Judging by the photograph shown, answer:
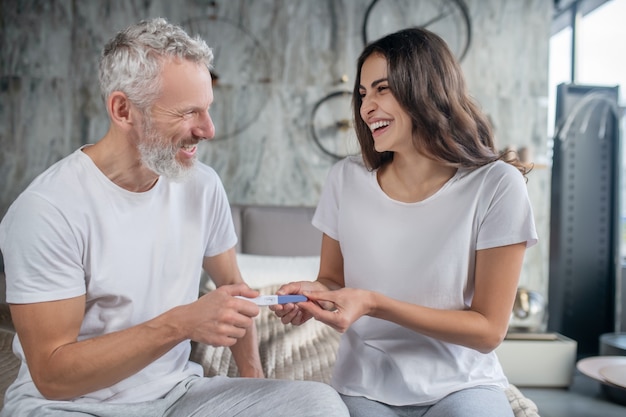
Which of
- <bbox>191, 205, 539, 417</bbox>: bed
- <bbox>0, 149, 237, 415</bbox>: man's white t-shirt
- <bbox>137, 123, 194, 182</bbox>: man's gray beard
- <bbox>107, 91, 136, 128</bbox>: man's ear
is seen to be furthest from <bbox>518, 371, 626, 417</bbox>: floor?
<bbox>107, 91, 136, 128</bbox>: man's ear

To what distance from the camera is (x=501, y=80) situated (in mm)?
3822

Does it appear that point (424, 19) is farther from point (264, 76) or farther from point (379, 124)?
point (379, 124)

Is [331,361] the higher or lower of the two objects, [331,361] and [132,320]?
the lower

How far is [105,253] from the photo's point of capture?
129 centimetres

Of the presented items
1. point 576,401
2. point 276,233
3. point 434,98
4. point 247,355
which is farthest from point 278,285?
point 576,401

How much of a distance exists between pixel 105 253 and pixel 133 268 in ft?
0.23

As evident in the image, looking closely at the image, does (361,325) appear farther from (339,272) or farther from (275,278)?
(275,278)

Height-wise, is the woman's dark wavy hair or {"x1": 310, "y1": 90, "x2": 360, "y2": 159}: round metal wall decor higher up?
{"x1": 310, "y1": 90, "x2": 360, "y2": 159}: round metal wall decor

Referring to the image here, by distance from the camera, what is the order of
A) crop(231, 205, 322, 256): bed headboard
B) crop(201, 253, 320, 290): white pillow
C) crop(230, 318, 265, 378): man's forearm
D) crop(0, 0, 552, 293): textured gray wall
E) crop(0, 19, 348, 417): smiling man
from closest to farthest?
crop(0, 19, 348, 417): smiling man < crop(230, 318, 265, 378): man's forearm < crop(201, 253, 320, 290): white pillow < crop(231, 205, 322, 256): bed headboard < crop(0, 0, 552, 293): textured gray wall

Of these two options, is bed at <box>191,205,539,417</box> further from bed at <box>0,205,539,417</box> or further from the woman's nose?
the woman's nose

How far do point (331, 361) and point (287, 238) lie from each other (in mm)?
1434

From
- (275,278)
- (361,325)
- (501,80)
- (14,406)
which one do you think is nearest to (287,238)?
(275,278)

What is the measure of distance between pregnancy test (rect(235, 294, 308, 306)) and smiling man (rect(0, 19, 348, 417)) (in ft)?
0.08

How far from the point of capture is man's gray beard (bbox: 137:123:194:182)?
1.36 metres
